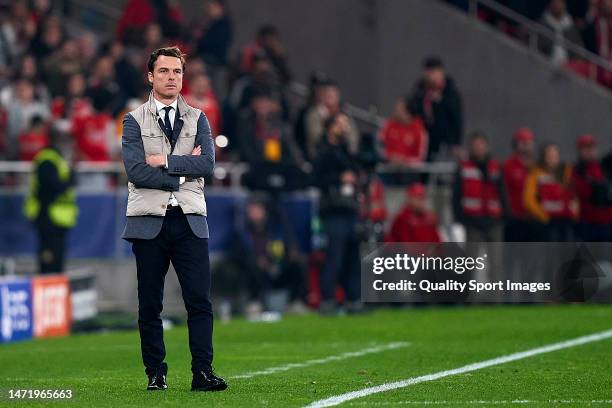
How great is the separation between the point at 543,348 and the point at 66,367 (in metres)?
4.02

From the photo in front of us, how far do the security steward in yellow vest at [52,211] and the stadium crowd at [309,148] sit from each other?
842mm

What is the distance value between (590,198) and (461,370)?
1075 centimetres

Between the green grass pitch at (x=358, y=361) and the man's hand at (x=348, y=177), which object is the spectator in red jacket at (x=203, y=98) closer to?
the man's hand at (x=348, y=177)

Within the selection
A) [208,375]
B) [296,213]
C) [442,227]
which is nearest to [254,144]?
[296,213]

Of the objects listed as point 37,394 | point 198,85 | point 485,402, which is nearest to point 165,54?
point 37,394

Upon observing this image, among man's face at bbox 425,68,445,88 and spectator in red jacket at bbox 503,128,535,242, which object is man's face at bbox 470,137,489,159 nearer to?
spectator in red jacket at bbox 503,128,535,242

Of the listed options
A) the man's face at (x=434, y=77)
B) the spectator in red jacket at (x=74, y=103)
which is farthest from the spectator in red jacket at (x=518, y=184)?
the spectator in red jacket at (x=74, y=103)

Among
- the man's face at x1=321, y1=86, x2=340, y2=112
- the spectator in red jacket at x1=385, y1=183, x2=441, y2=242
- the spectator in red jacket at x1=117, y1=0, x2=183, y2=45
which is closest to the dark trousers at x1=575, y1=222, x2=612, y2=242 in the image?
the spectator in red jacket at x1=385, y1=183, x2=441, y2=242

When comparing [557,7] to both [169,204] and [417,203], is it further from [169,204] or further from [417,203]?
[169,204]

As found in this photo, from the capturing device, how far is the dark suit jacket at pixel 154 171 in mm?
10297

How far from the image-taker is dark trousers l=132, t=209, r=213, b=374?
10.4 m

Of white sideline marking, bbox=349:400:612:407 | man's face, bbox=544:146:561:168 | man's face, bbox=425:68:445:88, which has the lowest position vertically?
white sideline marking, bbox=349:400:612:407

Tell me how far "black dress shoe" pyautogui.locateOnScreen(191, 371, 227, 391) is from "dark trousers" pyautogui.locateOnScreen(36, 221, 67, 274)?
11151 millimetres

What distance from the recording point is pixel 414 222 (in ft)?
71.2
